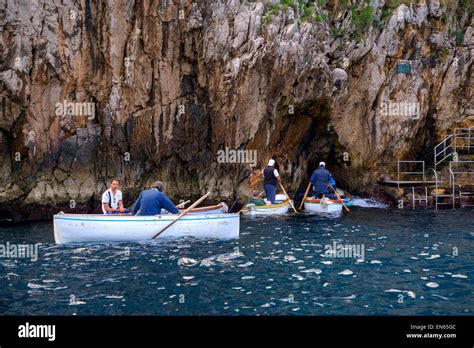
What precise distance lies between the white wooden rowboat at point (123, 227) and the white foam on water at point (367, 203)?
13648 millimetres

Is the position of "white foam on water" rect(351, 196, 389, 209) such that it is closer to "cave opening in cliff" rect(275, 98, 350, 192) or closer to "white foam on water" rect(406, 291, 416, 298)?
"cave opening in cliff" rect(275, 98, 350, 192)

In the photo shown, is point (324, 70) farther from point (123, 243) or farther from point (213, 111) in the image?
point (123, 243)

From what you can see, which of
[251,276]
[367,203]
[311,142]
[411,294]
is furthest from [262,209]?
[411,294]

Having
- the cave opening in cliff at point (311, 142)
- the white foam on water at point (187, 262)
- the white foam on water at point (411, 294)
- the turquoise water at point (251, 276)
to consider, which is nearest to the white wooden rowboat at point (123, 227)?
the turquoise water at point (251, 276)

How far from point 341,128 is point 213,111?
870 cm

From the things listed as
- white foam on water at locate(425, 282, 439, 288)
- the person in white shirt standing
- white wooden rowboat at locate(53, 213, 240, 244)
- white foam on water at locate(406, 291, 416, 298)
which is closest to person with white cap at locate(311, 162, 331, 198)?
white wooden rowboat at locate(53, 213, 240, 244)

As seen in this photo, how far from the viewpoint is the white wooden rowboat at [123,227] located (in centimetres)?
1455

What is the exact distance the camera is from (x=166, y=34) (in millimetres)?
22234

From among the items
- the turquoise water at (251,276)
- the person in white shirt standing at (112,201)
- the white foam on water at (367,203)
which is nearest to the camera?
the turquoise water at (251,276)

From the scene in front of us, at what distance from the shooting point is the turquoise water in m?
9.02

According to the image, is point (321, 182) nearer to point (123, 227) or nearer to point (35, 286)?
point (123, 227)

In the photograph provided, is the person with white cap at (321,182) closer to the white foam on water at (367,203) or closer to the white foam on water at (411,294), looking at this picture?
the white foam on water at (367,203)

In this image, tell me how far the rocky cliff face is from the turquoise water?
6435mm

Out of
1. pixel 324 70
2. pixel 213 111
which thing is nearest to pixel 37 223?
pixel 213 111
